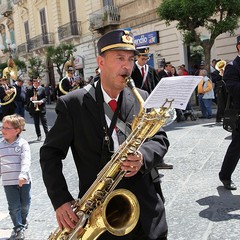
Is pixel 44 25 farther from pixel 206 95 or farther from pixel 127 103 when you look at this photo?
pixel 127 103

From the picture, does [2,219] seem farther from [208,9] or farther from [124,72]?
[208,9]

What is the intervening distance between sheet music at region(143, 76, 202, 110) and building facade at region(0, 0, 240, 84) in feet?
46.6

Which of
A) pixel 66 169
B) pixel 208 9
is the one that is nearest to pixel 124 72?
pixel 66 169

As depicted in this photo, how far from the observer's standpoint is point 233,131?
4.55 meters

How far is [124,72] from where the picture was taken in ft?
6.84

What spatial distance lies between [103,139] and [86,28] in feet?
81.7

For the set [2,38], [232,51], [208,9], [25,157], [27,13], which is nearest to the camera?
[25,157]

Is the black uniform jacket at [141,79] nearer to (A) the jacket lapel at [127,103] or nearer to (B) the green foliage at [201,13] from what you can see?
(A) the jacket lapel at [127,103]

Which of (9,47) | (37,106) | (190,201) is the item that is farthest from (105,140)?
(9,47)

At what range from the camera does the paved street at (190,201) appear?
3.65m

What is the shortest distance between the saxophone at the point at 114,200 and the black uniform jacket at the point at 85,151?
0.12 meters

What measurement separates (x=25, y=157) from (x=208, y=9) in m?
10.2

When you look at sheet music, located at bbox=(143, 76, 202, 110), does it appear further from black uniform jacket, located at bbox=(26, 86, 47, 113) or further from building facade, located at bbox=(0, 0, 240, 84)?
building facade, located at bbox=(0, 0, 240, 84)

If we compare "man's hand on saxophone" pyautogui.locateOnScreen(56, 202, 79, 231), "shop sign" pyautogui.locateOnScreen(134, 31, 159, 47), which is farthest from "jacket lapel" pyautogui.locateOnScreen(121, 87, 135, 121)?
"shop sign" pyautogui.locateOnScreen(134, 31, 159, 47)
